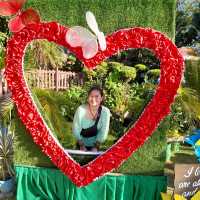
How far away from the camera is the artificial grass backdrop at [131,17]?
4680 millimetres

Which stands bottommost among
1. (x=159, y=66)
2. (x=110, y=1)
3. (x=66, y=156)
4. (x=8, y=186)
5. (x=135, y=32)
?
(x=8, y=186)

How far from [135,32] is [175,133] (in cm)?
464

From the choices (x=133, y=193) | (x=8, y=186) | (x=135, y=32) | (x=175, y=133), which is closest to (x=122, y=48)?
(x=135, y=32)

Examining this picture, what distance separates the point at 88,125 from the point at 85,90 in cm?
36

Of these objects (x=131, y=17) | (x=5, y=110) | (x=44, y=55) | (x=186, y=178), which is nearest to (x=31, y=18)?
(x=44, y=55)

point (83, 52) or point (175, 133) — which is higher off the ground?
point (83, 52)

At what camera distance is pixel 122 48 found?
4734 mm

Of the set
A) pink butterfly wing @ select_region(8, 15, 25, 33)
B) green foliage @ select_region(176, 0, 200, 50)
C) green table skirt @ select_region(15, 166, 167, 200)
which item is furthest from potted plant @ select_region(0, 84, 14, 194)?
green foliage @ select_region(176, 0, 200, 50)

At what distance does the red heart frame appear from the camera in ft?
15.3

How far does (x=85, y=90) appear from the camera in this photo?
4.93m

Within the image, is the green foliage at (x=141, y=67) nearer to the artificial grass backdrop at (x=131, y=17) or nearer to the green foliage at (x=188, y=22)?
the artificial grass backdrop at (x=131, y=17)

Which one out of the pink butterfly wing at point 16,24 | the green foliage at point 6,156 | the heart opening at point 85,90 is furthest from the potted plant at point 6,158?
the pink butterfly wing at point 16,24

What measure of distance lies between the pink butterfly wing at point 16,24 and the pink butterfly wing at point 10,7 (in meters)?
0.07

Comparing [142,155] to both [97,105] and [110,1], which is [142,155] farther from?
[110,1]
